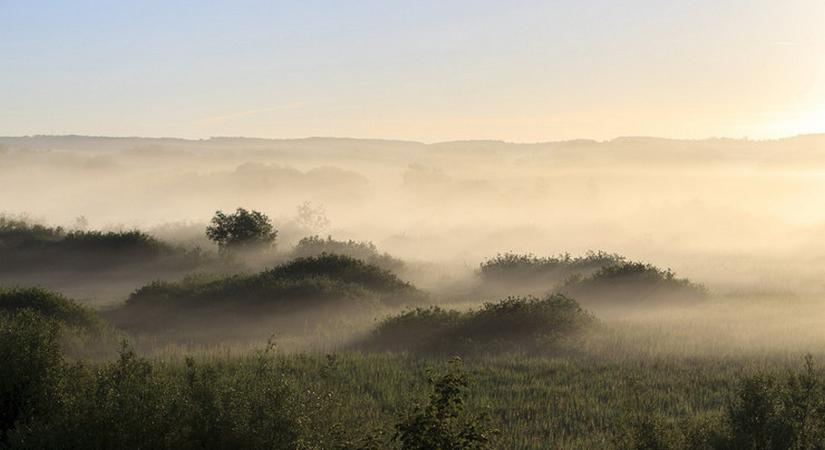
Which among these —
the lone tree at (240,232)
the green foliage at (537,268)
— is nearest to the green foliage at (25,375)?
the green foliage at (537,268)

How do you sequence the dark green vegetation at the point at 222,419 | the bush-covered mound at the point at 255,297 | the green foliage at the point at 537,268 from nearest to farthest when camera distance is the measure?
the dark green vegetation at the point at 222,419
the bush-covered mound at the point at 255,297
the green foliage at the point at 537,268

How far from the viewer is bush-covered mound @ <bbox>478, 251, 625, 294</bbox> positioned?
47.8m

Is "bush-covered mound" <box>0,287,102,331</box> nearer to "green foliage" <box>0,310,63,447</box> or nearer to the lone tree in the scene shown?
"green foliage" <box>0,310,63,447</box>

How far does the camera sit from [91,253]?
188 feet

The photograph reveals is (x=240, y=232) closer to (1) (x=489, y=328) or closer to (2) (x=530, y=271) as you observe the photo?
(2) (x=530, y=271)

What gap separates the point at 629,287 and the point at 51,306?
25.0 metres

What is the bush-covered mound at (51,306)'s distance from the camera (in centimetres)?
2925

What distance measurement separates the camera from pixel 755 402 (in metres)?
11.9

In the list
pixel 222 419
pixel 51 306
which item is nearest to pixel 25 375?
pixel 222 419

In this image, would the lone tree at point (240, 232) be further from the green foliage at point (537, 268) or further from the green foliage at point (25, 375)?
the green foliage at point (25, 375)

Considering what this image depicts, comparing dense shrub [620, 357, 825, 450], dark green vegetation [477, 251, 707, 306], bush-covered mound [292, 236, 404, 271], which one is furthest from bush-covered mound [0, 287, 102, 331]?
bush-covered mound [292, 236, 404, 271]

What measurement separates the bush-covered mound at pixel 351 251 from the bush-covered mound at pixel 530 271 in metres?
6.39

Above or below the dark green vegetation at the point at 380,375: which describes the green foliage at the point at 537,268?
below

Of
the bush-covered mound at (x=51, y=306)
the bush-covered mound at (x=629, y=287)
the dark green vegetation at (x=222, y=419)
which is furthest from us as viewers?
the bush-covered mound at (x=629, y=287)
